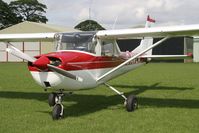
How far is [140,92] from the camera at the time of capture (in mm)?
13531

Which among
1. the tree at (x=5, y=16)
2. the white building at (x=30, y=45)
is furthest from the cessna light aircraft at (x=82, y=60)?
the tree at (x=5, y=16)

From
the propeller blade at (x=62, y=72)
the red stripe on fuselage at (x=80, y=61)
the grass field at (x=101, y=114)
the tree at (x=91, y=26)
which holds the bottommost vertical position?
the grass field at (x=101, y=114)

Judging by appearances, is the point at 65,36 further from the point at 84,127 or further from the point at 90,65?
the point at 84,127

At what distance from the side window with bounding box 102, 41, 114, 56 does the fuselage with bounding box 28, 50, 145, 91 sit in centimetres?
15

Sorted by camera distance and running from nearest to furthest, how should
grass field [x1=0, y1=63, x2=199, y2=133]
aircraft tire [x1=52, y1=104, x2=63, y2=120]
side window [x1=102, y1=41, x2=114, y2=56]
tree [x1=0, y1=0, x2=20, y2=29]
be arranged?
grass field [x1=0, y1=63, x2=199, y2=133], aircraft tire [x1=52, y1=104, x2=63, y2=120], side window [x1=102, y1=41, x2=114, y2=56], tree [x1=0, y1=0, x2=20, y2=29]

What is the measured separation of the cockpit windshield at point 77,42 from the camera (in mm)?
8906

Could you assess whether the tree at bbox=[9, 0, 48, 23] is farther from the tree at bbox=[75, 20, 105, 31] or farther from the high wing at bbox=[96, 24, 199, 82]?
the high wing at bbox=[96, 24, 199, 82]

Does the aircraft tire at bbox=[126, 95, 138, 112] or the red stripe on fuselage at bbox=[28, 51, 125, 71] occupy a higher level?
the red stripe on fuselage at bbox=[28, 51, 125, 71]

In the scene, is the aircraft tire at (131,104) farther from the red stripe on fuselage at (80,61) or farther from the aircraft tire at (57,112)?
the aircraft tire at (57,112)

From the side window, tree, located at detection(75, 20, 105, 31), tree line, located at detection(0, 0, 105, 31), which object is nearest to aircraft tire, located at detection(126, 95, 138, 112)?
the side window

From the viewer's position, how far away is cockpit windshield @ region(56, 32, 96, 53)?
8906 millimetres

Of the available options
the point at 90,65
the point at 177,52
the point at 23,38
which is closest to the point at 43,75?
the point at 90,65

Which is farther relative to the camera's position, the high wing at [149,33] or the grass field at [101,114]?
the high wing at [149,33]

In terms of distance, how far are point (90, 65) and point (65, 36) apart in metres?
1.08
